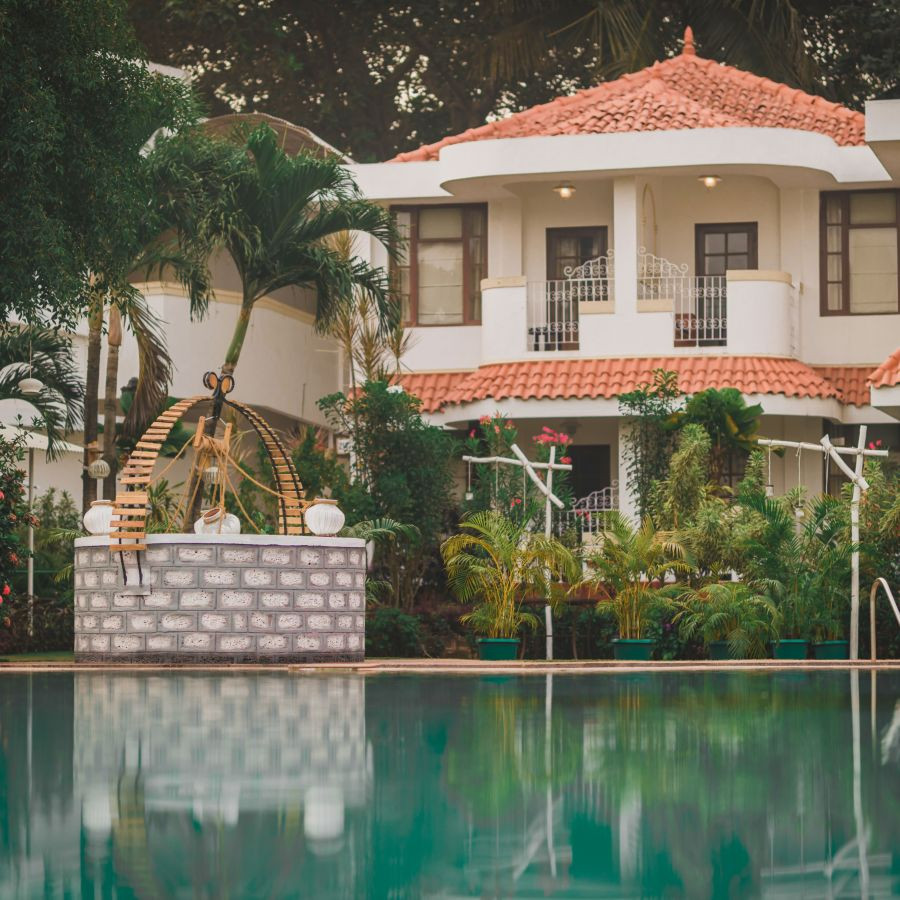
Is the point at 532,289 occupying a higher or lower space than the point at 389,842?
higher

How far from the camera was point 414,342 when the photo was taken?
94.8 ft

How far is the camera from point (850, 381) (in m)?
27.8

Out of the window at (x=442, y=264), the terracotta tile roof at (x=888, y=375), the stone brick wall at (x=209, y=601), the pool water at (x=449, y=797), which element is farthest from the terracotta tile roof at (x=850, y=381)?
the pool water at (x=449, y=797)

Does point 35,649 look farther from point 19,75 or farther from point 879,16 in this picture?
point 879,16

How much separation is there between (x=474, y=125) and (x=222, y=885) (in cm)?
3488

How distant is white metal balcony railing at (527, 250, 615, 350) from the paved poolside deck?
10176mm

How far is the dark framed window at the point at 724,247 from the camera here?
29.0 metres

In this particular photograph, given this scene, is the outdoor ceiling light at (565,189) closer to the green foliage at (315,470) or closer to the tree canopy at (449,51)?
the green foliage at (315,470)

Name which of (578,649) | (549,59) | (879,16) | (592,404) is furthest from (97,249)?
(549,59)

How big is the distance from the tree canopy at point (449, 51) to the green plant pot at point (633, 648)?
54.0 ft

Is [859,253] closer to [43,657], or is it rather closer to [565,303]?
[565,303]

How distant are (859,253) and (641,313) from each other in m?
3.84

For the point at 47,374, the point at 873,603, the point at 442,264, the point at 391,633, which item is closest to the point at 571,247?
the point at 442,264

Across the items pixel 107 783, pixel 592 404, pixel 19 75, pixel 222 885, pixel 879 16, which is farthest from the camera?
pixel 879 16
